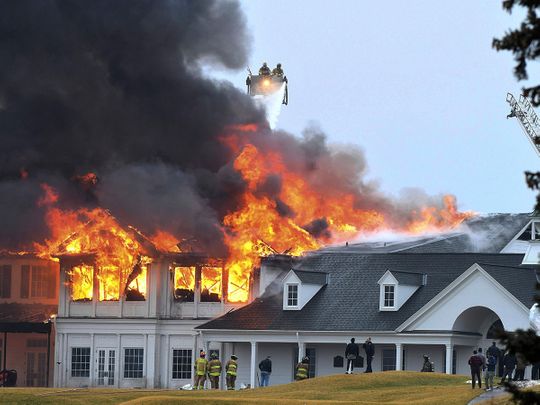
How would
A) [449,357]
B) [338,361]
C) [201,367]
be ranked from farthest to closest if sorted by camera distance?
[338,361] → [449,357] → [201,367]

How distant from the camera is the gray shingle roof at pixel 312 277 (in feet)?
216

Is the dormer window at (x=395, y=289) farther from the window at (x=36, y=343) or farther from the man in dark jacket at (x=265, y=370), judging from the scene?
the window at (x=36, y=343)

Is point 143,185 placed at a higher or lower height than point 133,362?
higher

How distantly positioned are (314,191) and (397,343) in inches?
420

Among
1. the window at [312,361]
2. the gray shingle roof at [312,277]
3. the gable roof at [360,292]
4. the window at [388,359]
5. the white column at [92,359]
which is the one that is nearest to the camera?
the gable roof at [360,292]

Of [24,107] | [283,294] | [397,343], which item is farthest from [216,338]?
[24,107]

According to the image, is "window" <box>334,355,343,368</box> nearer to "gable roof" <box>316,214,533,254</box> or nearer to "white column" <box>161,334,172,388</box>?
"gable roof" <box>316,214,533,254</box>

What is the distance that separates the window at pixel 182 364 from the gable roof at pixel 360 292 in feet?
12.5

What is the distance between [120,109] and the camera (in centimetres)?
6469

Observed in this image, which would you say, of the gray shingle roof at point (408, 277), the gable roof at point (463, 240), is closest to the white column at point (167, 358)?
the gable roof at point (463, 240)

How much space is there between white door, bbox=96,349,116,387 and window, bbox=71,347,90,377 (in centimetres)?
54

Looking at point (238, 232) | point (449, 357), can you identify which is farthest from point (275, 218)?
point (449, 357)

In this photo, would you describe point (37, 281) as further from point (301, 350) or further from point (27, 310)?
point (301, 350)

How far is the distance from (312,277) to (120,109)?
38.7 ft
